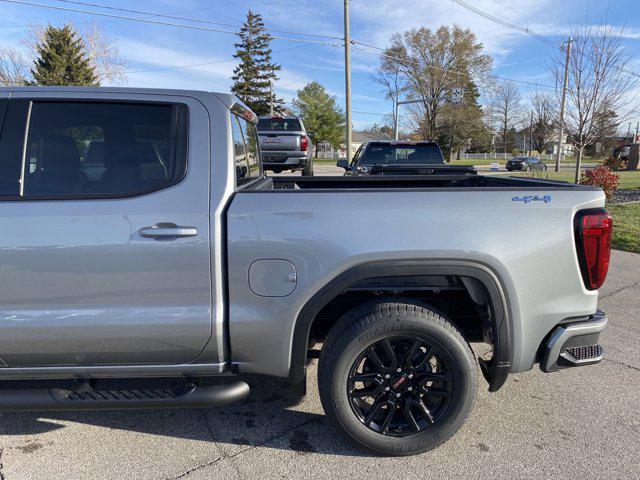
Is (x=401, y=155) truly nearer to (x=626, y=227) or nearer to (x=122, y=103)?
(x=626, y=227)

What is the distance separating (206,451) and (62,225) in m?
1.46

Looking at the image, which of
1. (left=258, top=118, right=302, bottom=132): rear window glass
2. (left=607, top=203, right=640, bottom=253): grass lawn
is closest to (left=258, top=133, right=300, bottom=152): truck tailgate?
(left=258, top=118, right=302, bottom=132): rear window glass

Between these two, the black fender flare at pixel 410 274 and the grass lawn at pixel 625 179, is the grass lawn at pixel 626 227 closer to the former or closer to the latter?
the grass lawn at pixel 625 179

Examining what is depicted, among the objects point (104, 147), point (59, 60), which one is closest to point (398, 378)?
point (104, 147)

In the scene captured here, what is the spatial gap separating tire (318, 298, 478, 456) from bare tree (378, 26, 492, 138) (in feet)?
140

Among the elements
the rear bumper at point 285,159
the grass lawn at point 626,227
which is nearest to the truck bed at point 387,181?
the grass lawn at point 626,227

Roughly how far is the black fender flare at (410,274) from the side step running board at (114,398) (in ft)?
1.38

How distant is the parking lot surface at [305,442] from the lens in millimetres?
2414

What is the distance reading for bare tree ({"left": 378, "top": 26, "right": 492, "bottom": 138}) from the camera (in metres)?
42.0

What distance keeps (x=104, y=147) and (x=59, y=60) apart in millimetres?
35590

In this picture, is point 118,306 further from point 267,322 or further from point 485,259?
point 485,259

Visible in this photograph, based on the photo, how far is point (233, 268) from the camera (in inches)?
89.1

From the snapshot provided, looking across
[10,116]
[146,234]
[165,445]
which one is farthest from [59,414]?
[10,116]

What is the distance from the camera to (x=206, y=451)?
2.59 m
